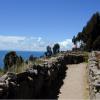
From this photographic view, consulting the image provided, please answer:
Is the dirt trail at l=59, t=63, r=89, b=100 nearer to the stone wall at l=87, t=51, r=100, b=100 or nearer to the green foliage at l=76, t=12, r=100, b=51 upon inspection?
the stone wall at l=87, t=51, r=100, b=100

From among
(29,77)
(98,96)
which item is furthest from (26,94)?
(98,96)

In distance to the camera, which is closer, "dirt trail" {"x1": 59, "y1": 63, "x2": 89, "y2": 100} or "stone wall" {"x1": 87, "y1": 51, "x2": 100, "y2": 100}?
"stone wall" {"x1": 87, "y1": 51, "x2": 100, "y2": 100}

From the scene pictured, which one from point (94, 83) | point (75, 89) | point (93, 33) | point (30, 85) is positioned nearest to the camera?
point (94, 83)

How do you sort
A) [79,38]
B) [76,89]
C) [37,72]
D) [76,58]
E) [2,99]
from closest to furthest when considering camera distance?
[2,99] < [37,72] < [76,89] < [76,58] < [79,38]

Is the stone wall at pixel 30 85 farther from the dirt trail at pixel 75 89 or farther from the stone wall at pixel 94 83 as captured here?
the stone wall at pixel 94 83

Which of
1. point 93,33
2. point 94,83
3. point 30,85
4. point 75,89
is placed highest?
point 93,33

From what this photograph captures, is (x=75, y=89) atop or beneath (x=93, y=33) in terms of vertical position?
beneath

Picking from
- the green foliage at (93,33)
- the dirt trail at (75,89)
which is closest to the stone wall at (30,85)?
the dirt trail at (75,89)

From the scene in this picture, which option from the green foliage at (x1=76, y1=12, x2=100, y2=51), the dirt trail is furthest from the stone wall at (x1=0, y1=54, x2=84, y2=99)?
the green foliage at (x1=76, y1=12, x2=100, y2=51)

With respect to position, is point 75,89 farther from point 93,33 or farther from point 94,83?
point 93,33

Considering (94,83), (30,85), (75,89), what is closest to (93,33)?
(75,89)

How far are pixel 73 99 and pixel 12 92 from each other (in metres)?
6.04

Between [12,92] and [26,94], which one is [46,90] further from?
[12,92]

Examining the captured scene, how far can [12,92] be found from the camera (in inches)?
436
